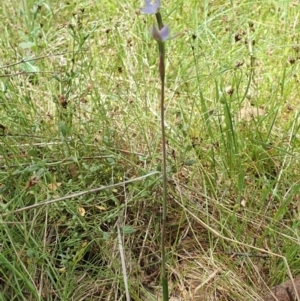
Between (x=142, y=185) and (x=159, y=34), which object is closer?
(x=159, y=34)

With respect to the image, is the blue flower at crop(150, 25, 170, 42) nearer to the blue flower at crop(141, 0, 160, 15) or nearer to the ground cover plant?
the blue flower at crop(141, 0, 160, 15)

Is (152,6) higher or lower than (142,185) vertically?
higher

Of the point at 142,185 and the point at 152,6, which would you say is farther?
the point at 142,185

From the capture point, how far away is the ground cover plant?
1.33 m

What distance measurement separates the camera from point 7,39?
2.27 m

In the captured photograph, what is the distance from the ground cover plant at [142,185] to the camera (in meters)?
1.33

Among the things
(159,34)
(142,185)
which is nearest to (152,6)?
(159,34)

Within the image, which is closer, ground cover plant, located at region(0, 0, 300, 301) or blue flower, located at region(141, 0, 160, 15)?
blue flower, located at region(141, 0, 160, 15)

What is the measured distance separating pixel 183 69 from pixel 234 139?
59 centimetres

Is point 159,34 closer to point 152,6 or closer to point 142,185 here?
point 152,6

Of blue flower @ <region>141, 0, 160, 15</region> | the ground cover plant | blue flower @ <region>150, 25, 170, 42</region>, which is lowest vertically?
the ground cover plant

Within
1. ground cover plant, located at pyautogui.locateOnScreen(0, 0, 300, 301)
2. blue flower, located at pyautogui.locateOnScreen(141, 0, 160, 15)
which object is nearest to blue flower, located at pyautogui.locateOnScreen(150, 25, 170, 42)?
blue flower, located at pyautogui.locateOnScreen(141, 0, 160, 15)

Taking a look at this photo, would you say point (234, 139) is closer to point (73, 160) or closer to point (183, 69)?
point (73, 160)

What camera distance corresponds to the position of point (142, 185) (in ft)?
4.90
